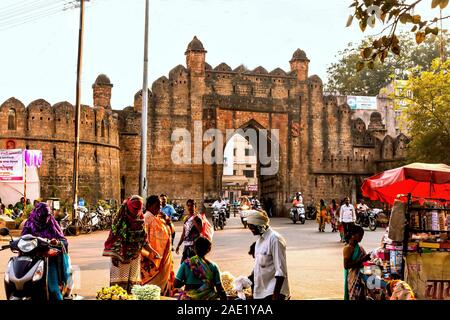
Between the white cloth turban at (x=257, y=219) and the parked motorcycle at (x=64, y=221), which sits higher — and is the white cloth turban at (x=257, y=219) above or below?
above

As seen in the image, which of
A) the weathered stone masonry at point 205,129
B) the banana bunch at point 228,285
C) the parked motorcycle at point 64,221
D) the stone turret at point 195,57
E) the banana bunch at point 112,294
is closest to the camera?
the banana bunch at point 112,294

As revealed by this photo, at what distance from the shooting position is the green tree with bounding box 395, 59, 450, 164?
23.6m

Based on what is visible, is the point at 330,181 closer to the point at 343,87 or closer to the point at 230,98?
the point at 230,98

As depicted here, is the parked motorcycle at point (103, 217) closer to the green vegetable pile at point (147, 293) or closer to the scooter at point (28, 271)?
the scooter at point (28, 271)

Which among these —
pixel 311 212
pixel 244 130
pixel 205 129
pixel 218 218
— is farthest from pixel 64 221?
pixel 244 130

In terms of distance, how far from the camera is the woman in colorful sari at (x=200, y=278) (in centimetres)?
445

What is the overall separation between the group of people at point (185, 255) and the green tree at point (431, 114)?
18.5 metres

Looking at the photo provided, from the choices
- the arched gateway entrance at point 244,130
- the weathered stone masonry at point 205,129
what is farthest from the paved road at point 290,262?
the arched gateway entrance at point 244,130

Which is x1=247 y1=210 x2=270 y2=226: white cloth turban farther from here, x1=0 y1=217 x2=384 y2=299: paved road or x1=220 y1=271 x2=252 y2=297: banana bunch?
x1=0 y1=217 x2=384 y2=299: paved road

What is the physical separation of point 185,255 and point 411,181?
3264 mm

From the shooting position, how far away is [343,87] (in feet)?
156

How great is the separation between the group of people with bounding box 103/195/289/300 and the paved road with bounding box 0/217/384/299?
0.70 meters

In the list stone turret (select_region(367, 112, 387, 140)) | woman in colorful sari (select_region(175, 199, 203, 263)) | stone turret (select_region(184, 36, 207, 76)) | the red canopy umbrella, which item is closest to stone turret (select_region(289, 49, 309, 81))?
stone turret (select_region(367, 112, 387, 140))
